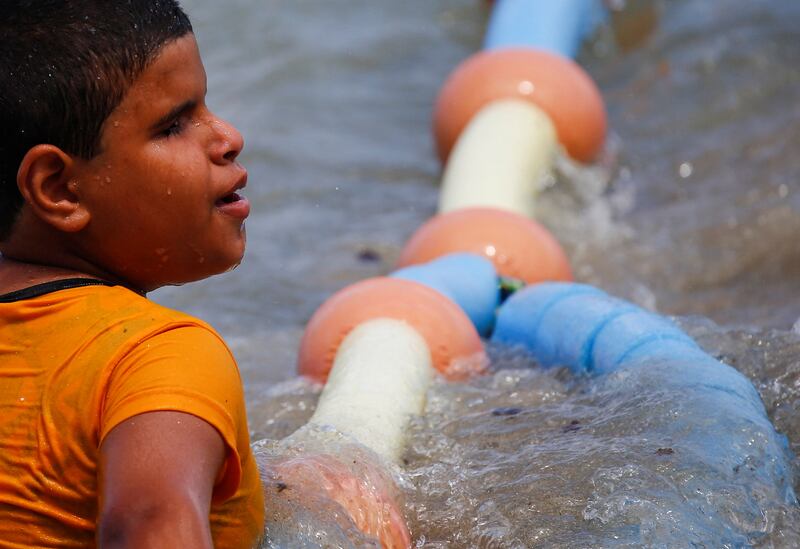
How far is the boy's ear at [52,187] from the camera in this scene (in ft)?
6.12

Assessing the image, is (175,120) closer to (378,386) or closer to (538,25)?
(378,386)

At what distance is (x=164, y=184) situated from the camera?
193 centimetres

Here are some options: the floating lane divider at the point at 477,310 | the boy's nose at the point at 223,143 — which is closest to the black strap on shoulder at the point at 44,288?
the boy's nose at the point at 223,143

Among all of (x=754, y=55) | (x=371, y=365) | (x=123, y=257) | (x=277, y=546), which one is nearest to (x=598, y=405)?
(x=371, y=365)

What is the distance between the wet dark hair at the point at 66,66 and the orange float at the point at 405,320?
5.27 ft

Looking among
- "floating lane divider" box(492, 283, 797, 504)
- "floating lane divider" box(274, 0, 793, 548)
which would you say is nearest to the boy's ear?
"floating lane divider" box(274, 0, 793, 548)

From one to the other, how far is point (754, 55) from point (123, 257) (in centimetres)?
517

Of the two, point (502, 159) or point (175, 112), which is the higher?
point (175, 112)

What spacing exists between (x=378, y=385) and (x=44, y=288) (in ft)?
3.94

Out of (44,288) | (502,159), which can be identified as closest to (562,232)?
(502,159)

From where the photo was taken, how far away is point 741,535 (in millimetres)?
2217

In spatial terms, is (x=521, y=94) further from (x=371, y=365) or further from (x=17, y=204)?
(x=17, y=204)

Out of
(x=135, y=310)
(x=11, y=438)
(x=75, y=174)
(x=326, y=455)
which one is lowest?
(x=326, y=455)

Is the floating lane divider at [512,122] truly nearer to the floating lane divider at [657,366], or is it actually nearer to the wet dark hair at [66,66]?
the floating lane divider at [657,366]
